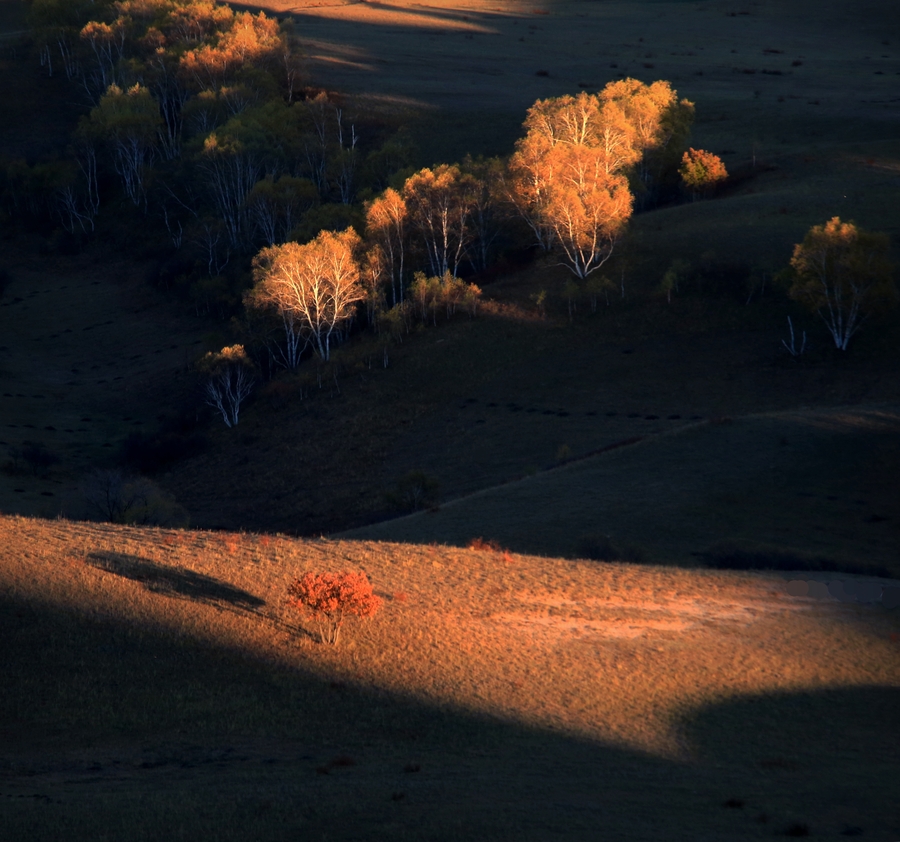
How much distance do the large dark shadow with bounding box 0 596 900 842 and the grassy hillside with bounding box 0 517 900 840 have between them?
0.19ft

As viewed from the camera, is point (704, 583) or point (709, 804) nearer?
point (709, 804)

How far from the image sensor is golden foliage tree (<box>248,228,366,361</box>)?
69.8 m

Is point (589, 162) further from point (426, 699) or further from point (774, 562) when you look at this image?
point (426, 699)

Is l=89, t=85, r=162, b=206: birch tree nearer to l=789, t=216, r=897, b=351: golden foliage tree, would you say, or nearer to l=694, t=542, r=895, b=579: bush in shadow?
l=789, t=216, r=897, b=351: golden foliage tree

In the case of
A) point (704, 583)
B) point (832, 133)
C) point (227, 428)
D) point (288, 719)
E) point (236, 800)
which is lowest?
point (227, 428)

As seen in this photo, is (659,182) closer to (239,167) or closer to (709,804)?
(239,167)

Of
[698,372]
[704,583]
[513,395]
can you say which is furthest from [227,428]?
[704,583]

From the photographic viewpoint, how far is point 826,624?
25609 millimetres

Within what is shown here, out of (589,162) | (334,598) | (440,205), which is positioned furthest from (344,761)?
(440,205)

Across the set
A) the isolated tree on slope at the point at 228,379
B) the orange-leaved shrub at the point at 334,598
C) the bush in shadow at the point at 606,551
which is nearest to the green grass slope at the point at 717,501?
the bush in shadow at the point at 606,551

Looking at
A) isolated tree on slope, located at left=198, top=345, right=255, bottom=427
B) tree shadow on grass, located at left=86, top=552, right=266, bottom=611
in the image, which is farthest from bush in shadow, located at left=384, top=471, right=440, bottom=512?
isolated tree on slope, located at left=198, top=345, right=255, bottom=427

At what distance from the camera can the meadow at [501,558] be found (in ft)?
51.2

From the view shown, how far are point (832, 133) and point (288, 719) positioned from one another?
88.3 m

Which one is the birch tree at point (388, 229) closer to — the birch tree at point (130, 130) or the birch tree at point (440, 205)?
the birch tree at point (440, 205)
